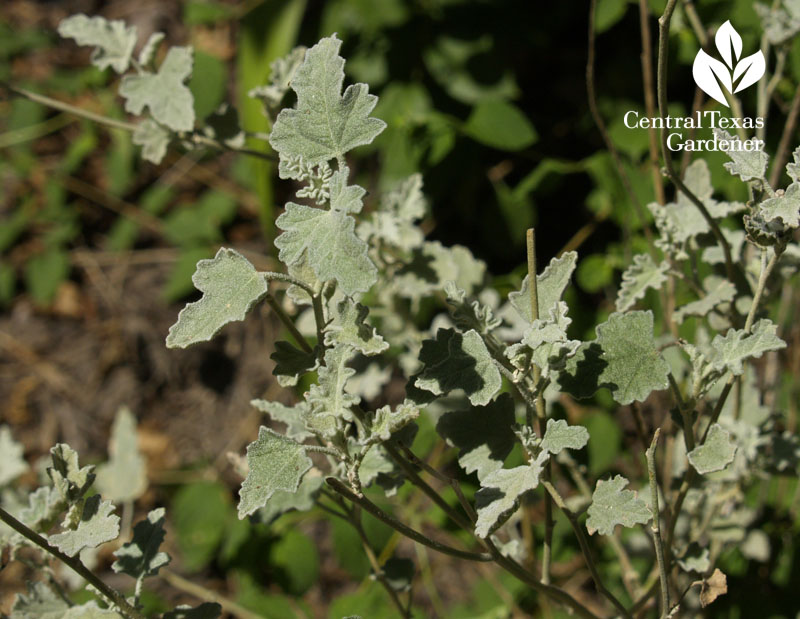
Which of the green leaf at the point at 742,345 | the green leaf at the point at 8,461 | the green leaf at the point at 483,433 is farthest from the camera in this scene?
the green leaf at the point at 8,461

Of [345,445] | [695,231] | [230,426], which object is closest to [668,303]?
[695,231]

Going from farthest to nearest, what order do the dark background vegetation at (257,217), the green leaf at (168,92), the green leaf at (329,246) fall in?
the dark background vegetation at (257,217) < the green leaf at (168,92) < the green leaf at (329,246)

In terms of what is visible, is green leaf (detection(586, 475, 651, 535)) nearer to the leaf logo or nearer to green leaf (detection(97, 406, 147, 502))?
the leaf logo

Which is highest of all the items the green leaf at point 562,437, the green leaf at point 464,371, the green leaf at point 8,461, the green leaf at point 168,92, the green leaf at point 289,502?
the green leaf at point 168,92

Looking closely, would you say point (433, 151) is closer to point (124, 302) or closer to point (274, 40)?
point (274, 40)

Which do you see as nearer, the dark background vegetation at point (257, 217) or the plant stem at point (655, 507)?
the plant stem at point (655, 507)

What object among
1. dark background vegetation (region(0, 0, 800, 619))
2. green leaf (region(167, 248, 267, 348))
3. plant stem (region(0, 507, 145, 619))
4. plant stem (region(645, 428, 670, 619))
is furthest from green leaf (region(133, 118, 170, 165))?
plant stem (region(645, 428, 670, 619))

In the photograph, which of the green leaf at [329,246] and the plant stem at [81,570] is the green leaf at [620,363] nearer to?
the green leaf at [329,246]

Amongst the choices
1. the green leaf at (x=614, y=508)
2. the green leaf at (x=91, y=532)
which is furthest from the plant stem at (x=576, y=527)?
the green leaf at (x=91, y=532)

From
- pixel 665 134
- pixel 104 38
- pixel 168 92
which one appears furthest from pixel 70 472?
pixel 665 134
